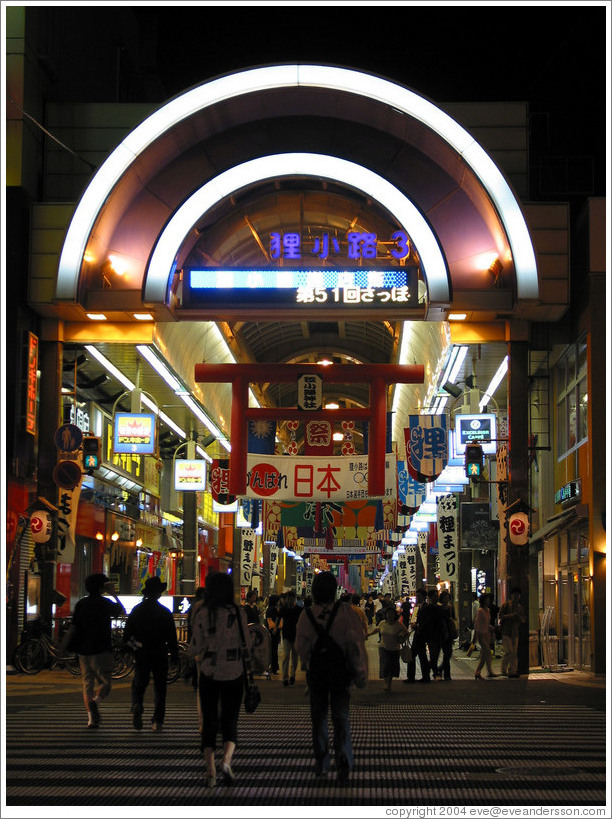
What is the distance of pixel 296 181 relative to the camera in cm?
2362

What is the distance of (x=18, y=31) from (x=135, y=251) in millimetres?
5238

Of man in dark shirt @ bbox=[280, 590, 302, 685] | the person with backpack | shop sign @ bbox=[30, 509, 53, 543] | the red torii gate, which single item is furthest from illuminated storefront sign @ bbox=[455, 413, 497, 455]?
the person with backpack

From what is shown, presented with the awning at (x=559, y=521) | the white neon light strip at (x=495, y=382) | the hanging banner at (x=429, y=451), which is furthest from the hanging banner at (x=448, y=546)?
the hanging banner at (x=429, y=451)

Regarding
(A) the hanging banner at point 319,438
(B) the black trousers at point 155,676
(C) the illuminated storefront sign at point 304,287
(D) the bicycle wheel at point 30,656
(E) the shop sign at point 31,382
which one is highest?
(C) the illuminated storefront sign at point 304,287

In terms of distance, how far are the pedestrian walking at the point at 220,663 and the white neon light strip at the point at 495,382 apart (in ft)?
49.7

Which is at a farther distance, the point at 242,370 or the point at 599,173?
the point at 599,173

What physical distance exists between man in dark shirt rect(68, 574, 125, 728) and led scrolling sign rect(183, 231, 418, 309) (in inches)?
354

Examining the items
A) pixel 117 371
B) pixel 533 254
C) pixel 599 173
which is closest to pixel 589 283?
pixel 533 254

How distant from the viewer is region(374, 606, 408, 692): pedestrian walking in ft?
67.3

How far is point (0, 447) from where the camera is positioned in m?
7.96

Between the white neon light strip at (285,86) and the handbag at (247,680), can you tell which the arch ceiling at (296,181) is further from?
the handbag at (247,680)

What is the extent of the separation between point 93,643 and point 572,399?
51.6 feet

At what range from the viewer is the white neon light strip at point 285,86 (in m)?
21.0

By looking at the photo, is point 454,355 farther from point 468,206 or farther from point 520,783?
point 520,783
